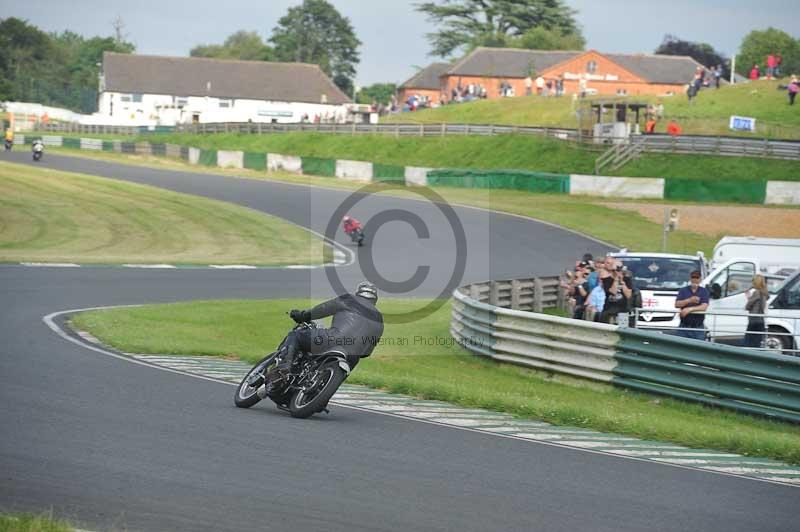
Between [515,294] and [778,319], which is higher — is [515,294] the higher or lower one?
the lower one

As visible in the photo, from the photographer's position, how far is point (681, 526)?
292 inches

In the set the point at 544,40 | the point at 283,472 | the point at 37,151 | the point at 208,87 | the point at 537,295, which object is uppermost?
the point at 544,40

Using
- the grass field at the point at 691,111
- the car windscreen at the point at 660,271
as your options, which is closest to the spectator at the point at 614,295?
the car windscreen at the point at 660,271

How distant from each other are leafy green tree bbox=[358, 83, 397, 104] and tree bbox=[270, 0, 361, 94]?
13.4 metres

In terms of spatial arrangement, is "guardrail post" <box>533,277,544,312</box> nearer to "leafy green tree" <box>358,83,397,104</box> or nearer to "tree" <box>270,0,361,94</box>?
"tree" <box>270,0,361,94</box>

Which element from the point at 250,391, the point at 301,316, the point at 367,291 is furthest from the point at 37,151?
the point at 367,291

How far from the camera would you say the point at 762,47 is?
480ft

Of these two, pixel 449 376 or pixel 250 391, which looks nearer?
pixel 250 391

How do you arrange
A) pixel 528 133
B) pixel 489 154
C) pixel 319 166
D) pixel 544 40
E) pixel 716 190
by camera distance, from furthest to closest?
pixel 544 40 < pixel 319 166 < pixel 528 133 < pixel 489 154 < pixel 716 190

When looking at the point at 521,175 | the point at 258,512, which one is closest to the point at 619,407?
the point at 258,512

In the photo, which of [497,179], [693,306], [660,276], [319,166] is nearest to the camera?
[693,306]

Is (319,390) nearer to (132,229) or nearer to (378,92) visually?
(132,229)

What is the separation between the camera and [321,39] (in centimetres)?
16650

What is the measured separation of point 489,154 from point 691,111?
14386 mm
